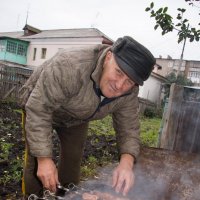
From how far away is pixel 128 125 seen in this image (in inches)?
136

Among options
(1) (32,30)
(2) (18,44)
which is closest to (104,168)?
(2) (18,44)

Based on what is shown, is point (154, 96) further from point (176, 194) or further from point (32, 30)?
point (176, 194)

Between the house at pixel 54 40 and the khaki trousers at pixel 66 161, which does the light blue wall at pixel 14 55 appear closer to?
the house at pixel 54 40

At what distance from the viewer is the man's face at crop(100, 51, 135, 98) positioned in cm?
273

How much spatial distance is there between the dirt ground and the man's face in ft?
8.99

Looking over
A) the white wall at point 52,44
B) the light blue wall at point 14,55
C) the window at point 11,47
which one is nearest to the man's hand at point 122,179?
A: the white wall at point 52,44

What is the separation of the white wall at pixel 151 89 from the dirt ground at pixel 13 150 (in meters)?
20.6

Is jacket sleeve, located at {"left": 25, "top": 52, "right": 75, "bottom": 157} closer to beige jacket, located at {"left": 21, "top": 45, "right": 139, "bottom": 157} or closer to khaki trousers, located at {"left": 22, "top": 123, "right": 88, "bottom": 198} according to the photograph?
beige jacket, located at {"left": 21, "top": 45, "right": 139, "bottom": 157}

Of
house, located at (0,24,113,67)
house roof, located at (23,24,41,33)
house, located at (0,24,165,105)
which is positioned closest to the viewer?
house, located at (0,24,113,67)

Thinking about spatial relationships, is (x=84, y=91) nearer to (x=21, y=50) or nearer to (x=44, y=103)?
(x=44, y=103)

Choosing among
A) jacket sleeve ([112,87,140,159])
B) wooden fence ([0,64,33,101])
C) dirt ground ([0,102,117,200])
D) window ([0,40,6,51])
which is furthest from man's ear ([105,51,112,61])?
window ([0,40,6,51])

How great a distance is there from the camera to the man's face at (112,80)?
273 centimetres

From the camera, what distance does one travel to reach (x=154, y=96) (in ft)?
109

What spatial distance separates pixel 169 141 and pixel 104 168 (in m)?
1.65
